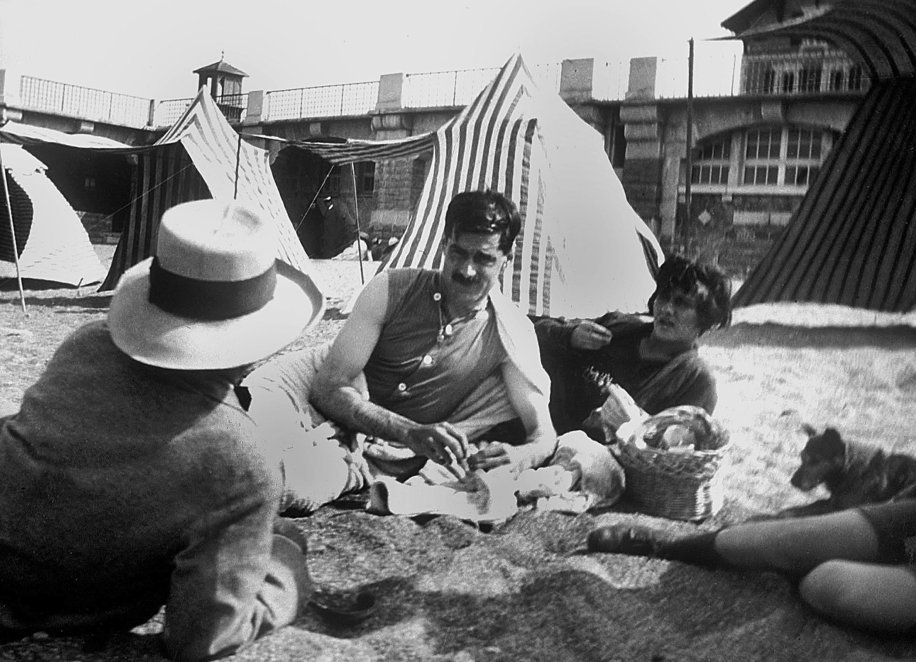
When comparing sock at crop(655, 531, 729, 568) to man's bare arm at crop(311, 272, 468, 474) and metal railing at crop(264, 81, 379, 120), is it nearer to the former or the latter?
man's bare arm at crop(311, 272, 468, 474)

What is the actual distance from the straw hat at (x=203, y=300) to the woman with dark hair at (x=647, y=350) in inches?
40.5

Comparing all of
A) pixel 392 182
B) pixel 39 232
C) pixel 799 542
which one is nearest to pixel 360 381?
pixel 392 182

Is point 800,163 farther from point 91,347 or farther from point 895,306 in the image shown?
point 91,347

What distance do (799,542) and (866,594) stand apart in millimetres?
202

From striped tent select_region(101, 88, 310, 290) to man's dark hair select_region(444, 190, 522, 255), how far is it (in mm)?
701

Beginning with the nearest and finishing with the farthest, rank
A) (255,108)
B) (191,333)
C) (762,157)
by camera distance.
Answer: (191,333) < (762,157) < (255,108)

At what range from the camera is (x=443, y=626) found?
180cm

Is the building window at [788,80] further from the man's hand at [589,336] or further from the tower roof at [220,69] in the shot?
the tower roof at [220,69]

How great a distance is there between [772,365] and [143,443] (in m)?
1.56

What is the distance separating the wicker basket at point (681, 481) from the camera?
2.19 metres

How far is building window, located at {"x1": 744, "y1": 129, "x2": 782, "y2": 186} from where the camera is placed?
219cm

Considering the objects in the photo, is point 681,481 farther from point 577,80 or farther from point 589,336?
point 577,80

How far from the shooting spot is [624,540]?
2.09 m

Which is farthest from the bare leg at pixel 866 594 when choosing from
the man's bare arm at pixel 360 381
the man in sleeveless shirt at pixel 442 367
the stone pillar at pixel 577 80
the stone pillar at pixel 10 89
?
the stone pillar at pixel 10 89
